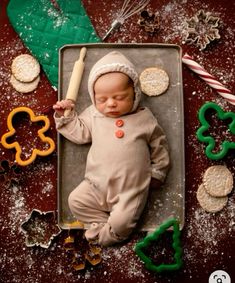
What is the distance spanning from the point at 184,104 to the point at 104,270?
616 mm

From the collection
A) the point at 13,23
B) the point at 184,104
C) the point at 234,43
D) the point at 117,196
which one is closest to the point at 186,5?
the point at 234,43

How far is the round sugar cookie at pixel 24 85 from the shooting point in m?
1.79

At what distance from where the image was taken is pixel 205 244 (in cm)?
172

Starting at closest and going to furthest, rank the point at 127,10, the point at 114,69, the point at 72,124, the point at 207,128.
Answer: the point at 114,69, the point at 72,124, the point at 207,128, the point at 127,10

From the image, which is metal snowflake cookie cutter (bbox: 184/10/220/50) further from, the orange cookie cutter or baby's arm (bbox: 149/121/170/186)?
the orange cookie cutter

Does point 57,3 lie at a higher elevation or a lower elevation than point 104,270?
higher

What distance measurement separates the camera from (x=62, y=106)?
1598mm

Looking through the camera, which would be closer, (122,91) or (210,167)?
(122,91)

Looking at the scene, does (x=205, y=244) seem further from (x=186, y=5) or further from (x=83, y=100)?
(x=186, y=5)

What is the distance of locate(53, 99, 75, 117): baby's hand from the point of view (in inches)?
62.9

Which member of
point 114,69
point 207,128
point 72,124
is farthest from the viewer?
point 207,128

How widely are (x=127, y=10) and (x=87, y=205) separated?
710 millimetres

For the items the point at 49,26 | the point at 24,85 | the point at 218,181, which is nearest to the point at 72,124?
the point at 24,85

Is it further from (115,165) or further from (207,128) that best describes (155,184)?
(207,128)
